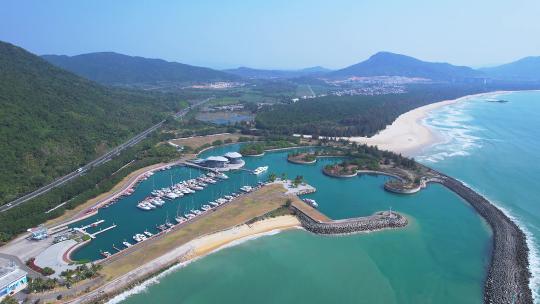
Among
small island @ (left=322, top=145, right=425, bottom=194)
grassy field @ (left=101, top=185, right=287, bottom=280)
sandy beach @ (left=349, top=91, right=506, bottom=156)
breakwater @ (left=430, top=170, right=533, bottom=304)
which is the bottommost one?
sandy beach @ (left=349, top=91, right=506, bottom=156)

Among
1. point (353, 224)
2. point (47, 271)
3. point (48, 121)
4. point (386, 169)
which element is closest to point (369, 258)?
point (353, 224)

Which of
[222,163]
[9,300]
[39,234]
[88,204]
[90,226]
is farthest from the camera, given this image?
[222,163]

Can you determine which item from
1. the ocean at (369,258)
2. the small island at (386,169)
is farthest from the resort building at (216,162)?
the small island at (386,169)

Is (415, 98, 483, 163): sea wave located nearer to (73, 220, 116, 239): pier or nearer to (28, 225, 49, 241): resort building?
(73, 220, 116, 239): pier

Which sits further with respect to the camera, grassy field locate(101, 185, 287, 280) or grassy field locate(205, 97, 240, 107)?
grassy field locate(205, 97, 240, 107)

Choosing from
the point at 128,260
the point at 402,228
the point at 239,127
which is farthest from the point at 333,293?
the point at 239,127

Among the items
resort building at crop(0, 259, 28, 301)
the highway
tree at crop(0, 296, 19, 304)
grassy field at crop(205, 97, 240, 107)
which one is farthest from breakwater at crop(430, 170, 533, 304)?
grassy field at crop(205, 97, 240, 107)

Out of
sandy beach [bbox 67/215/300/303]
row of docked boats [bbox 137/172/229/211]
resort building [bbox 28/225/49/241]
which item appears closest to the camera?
sandy beach [bbox 67/215/300/303]

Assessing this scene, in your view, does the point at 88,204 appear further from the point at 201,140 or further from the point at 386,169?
the point at 386,169
